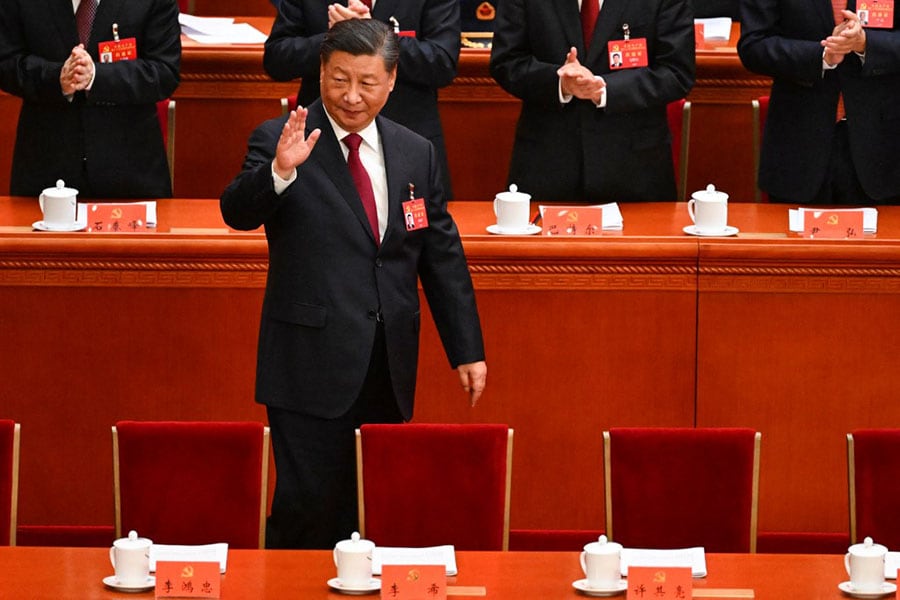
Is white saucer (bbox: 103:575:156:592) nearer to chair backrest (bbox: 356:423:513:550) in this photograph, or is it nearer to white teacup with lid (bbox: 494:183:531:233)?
chair backrest (bbox: 356:423:513:550)

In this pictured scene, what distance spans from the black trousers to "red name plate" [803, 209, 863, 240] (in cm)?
133

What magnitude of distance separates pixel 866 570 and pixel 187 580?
4.02ft

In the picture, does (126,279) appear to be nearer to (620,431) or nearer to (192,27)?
(620,431)

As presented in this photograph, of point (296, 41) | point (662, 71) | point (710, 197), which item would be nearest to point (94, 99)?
point (296, 41)

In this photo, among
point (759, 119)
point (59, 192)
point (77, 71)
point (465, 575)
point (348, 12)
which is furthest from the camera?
point (759, 119)

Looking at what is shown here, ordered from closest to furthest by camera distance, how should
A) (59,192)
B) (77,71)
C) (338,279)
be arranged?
(338,279) → (59,192) → (77,71)

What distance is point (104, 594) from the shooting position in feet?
10.3

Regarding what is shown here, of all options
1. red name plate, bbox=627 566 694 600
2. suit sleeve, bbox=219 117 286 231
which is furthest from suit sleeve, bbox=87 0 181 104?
red name plate, bbox=627 566 694 600

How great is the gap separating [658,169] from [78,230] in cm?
173

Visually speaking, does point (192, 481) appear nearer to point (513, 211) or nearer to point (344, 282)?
point (344, 282)

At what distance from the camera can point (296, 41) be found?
5.08 meters

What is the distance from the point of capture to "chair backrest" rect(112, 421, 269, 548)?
12.1 ft

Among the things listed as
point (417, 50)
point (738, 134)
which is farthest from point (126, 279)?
point (738, 134)

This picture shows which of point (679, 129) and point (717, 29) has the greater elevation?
point (717, 29)
